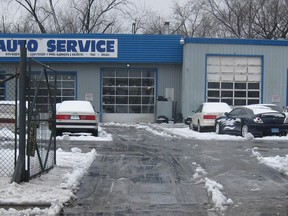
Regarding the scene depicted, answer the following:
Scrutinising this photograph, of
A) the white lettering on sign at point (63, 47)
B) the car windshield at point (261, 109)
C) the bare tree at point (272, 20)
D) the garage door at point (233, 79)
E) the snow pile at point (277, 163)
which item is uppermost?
the bare tree at point (272, 20)

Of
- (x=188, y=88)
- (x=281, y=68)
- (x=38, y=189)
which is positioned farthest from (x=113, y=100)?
(x=38, y=189)

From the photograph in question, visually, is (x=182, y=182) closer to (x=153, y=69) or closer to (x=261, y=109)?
(x=261, y=109)

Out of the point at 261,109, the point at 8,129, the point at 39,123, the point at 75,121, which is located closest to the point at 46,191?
the point at 39,123

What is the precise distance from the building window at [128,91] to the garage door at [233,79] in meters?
4.24

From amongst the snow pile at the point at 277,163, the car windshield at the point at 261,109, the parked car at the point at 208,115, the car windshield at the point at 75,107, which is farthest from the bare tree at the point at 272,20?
the snow pile at the point at 277,163

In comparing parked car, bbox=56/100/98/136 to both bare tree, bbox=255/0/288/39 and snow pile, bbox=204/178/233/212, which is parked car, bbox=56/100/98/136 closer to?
snow pile, bbox=204/178/233/212

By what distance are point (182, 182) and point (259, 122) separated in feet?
37.5

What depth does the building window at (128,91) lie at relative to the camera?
33.3 metres

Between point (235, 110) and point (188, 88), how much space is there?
356 inches

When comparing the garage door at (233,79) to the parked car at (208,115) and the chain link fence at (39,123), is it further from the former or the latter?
the chain link fence at (39,123)

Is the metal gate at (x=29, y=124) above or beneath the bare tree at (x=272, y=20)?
beneath

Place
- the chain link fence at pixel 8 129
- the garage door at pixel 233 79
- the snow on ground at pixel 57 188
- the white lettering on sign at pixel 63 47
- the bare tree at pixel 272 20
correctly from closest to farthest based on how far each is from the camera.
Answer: the snow on ground at pixel 57 188 < the chain link fence at pixel 8 129 < the garage door at pixel 233 79 < the white lettering on sign at pixel 63 47 < the bare tree at pixel 272 20

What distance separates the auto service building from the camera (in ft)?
102

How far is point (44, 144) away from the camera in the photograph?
10.4 meters
